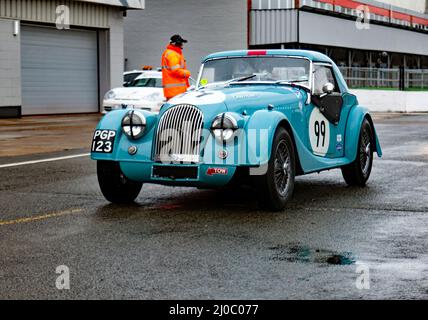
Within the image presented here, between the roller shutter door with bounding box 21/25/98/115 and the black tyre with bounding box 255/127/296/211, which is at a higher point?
the roller shutter door with bounding box 21/25/98/115

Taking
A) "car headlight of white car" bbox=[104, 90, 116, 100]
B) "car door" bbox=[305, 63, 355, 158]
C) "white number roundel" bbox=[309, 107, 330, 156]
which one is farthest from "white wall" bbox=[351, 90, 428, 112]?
"white number roundel" bbox=[309, 107, 330, 156]

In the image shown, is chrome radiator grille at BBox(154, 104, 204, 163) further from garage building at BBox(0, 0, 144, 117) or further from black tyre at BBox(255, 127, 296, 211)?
garage building at BBox(0, 0, 144, 117)

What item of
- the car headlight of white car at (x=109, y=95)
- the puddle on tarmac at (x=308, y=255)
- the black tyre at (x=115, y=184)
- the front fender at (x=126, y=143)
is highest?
the car headlight of white car at (x=109, y=95)

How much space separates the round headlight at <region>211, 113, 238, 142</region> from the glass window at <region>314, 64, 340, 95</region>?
6.58ft

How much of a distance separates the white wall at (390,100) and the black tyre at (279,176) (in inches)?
1137

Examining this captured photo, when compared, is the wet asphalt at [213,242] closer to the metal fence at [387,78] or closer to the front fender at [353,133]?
the front fender at [353,133]

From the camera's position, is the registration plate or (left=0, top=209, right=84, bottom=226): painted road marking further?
the registration plate

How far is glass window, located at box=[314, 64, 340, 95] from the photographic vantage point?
995cm

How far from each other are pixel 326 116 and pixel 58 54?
807 inches

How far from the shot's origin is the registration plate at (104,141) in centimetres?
857

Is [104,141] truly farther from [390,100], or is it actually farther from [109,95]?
[390,100]

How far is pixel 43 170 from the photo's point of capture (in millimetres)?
12062

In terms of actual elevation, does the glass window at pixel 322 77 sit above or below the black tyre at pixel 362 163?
above

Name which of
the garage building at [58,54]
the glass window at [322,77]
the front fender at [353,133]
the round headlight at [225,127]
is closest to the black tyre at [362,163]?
the front fender at [353,133]
